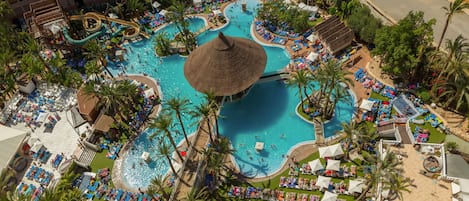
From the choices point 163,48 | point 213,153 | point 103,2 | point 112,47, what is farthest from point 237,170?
point 103,2

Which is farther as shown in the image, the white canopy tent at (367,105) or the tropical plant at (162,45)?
the tropical plant at (162,45)

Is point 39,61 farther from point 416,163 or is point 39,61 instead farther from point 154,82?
point 416,163

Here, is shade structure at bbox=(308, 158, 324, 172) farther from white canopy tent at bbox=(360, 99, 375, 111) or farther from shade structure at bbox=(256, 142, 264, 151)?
white canopy tent at bbox=(360, 99, 375, 111)

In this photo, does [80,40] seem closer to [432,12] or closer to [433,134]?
[433,134]

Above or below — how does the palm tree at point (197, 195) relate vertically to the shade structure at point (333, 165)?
below

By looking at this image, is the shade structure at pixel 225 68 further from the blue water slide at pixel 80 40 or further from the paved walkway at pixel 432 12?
the paved walkway at pixel 432 12

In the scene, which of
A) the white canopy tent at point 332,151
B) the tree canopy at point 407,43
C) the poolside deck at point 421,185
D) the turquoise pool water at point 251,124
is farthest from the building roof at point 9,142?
the tree canopy at point 407,43

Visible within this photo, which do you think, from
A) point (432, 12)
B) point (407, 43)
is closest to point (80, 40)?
point (407, 43)
